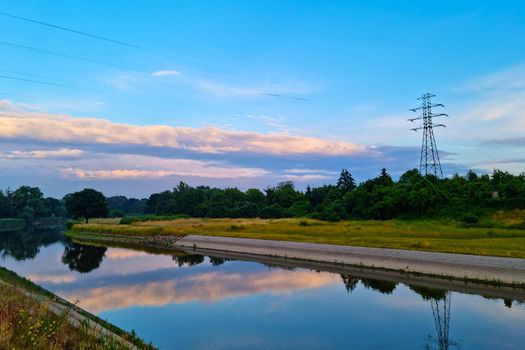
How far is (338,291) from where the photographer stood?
97.7ft

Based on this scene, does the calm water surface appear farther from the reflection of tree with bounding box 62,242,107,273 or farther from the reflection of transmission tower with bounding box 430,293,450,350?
the reflection of tree with bounding box 62,242,107,273

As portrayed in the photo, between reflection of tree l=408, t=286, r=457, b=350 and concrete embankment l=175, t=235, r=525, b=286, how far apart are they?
3.89 meters

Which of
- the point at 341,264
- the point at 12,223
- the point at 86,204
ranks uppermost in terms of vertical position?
the point at 86,204

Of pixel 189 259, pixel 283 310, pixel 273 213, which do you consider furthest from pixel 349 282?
pixel 273 213

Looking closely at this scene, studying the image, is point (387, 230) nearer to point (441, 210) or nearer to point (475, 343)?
point (441, 210)

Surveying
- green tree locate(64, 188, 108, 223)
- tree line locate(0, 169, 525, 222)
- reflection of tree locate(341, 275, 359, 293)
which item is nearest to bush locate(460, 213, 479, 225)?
tree line locate(0, 169, 525, 222)

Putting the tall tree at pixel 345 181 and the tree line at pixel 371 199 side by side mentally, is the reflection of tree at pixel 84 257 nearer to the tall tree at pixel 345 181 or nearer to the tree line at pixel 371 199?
the tree line at pixel 371 199

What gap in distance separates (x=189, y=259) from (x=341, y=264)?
752 inches

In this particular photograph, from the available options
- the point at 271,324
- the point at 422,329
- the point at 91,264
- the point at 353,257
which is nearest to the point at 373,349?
the point at 422,329

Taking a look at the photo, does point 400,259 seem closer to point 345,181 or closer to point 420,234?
point 420,234

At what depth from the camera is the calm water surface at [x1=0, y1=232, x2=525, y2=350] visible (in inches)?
750

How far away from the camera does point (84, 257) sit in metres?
54.9

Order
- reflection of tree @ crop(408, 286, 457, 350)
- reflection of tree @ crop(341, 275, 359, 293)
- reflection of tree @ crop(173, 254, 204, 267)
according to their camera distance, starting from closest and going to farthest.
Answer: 1. reflection of tree @ crop(408, 286, 457, 350)
2. reflection of tree @ crop(341, 275, 359, 293)
3. reflection of tree @ crop(173, 254, 204, 267)

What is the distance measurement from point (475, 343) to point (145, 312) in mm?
16912
